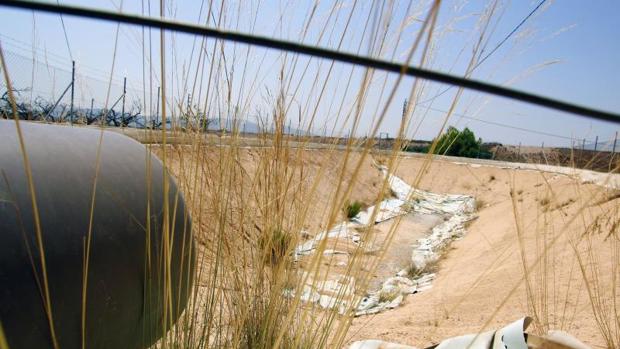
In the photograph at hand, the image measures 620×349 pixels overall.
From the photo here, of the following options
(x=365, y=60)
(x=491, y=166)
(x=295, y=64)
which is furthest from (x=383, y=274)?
(x=491, y=166)

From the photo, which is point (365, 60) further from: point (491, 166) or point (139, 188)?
point (491, 166)

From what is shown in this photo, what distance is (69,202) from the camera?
116 centimetres

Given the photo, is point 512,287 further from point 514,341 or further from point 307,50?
point 307,50

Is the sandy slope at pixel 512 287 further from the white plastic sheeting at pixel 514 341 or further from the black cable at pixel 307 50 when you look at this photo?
the black cable at pixel 307 50

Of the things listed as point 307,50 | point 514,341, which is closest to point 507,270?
point 514,341

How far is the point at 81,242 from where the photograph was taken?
1.17m

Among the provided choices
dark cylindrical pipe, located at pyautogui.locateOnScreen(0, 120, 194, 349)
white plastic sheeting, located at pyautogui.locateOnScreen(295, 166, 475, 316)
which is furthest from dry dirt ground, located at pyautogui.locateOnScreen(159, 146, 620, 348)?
dark cylindrical pipe, located at pyautogui.locateOnScreen(0, 120, 194, 349)

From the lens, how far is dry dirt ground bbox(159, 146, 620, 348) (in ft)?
6.06

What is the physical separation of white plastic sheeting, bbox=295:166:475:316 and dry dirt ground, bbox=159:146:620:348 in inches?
5.4

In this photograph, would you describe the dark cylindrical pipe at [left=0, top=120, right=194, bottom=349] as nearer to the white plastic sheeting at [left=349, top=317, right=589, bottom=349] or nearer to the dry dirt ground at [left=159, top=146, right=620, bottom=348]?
the dry dirt ground at [left=159, top=146, right=620, bottom=348]

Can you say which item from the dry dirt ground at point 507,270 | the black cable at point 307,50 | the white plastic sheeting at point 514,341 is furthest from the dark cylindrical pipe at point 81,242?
the white plastic sheeting at point 514,341

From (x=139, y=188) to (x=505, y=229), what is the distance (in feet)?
27.6

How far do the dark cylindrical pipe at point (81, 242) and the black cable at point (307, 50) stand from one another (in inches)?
18.2

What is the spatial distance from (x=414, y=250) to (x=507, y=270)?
323 cm
